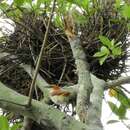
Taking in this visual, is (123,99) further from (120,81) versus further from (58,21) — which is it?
(58,21)

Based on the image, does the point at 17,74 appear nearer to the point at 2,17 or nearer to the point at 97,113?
the point at 2,17

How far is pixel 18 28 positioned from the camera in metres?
1.51

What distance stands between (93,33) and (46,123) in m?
0.56

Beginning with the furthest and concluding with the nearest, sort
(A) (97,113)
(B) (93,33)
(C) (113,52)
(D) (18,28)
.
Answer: (D) (18,28) → (B) (93,33) → (C) (113,52) → (A) (97,113)

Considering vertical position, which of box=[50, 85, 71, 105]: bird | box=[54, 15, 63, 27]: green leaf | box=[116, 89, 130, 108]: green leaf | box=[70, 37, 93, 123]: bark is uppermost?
box=[54, 15, 63, 27]: green leaf

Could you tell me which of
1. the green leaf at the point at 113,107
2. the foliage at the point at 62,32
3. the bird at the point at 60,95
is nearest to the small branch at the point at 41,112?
the bird at the point at 60,95

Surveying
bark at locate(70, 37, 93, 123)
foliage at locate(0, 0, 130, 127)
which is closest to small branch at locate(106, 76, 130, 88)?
bark at locate(70, 37, 93, 123)

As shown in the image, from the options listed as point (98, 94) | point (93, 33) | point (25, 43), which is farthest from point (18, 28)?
point (98, 94)

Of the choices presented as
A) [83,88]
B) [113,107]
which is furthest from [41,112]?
[113,107]

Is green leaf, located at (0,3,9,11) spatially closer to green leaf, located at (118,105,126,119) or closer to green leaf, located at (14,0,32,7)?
green leaf, located at (14,0,32,7)

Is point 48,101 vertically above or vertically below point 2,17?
below

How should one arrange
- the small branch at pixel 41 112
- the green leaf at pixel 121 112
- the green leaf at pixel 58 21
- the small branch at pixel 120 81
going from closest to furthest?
the small branch at pixel 41 112
the small branch at pixel 120 81
the green leaf at pixel 121 112
the green leaf at pixel 58 21

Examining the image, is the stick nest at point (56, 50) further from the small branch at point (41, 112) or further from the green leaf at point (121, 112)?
the small branch at point (41, 112)

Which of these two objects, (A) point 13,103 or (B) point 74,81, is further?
(B) point 74,81
